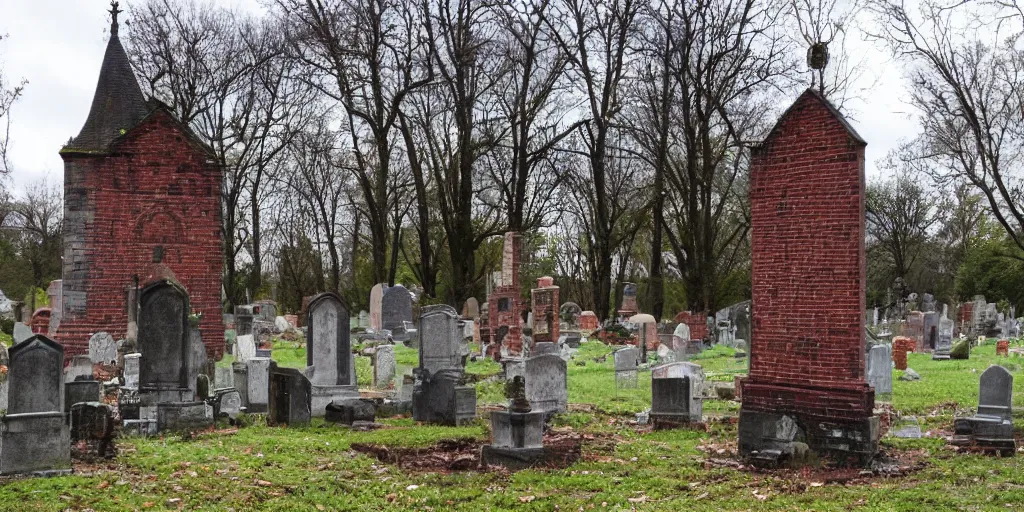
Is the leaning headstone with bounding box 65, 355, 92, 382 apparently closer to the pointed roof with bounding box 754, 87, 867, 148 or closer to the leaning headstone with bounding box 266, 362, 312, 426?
the leaning headstone with bounding box 266, 362, 312, 426

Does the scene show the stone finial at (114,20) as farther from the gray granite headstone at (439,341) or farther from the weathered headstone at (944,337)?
the weathered headstone at (944,337)

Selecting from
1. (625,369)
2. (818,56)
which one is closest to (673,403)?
(818,56)

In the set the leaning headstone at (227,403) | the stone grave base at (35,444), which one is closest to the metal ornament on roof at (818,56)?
the leaning headstone at (227,403)

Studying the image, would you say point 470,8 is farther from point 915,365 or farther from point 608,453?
point 608,453

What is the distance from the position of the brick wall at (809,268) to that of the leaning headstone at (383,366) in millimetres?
8031

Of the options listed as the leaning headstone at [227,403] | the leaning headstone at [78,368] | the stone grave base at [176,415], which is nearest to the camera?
the stone grave base at [176,415]

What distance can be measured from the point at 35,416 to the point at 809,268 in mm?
7401

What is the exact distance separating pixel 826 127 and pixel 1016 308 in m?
42.4

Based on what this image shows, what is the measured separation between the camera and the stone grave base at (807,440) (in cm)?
958

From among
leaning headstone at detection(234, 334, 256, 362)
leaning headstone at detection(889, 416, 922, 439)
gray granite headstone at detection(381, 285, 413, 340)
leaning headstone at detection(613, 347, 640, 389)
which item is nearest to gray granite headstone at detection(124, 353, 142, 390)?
leaning headstone at detection(234, 334, 256, 362)

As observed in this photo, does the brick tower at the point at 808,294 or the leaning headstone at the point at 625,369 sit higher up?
the brick tower at the point at 808,294

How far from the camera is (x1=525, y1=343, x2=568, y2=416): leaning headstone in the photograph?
1324 cm

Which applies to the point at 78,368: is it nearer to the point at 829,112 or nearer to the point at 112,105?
the point at 112,105

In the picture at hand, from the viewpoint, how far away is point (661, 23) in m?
29.1
